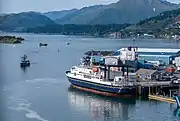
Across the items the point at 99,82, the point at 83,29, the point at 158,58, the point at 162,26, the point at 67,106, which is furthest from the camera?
the point at 83,29

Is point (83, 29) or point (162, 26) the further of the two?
point (83, 29)

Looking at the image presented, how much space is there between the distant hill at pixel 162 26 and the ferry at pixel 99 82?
56.9 feet

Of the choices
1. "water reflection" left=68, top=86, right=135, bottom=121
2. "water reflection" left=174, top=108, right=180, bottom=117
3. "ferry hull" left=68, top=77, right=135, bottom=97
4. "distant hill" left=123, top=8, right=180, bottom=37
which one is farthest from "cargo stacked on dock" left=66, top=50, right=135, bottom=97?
"distant hill" left=123, top=8, right=180, bottom=37

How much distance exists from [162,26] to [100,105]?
2070cm

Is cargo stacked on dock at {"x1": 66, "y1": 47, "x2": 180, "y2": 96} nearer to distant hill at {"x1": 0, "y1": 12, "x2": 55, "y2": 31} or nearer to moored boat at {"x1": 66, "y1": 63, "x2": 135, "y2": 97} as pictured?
moored boat at {"x1": 66, "y1": 63, "x2": 135, "y2": 97}

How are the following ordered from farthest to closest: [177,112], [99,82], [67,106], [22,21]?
[22,21] → [99,82] → [67,106] → [177,112]

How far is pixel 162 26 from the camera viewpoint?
80.5 ft

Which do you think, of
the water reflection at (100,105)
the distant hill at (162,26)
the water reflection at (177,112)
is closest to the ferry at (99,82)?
the water reflection at (100,105)

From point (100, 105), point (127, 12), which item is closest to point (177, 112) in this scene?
point (100, 105)

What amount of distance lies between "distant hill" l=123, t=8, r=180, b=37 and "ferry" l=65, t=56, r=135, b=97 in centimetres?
1735

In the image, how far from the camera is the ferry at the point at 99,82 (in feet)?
16.0

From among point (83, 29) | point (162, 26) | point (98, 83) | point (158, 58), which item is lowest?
point (98, 83)

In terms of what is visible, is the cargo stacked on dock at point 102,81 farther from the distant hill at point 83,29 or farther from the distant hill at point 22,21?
the distant hill at point 22,21

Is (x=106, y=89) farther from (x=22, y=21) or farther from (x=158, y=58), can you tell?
(x=22, y=21)
